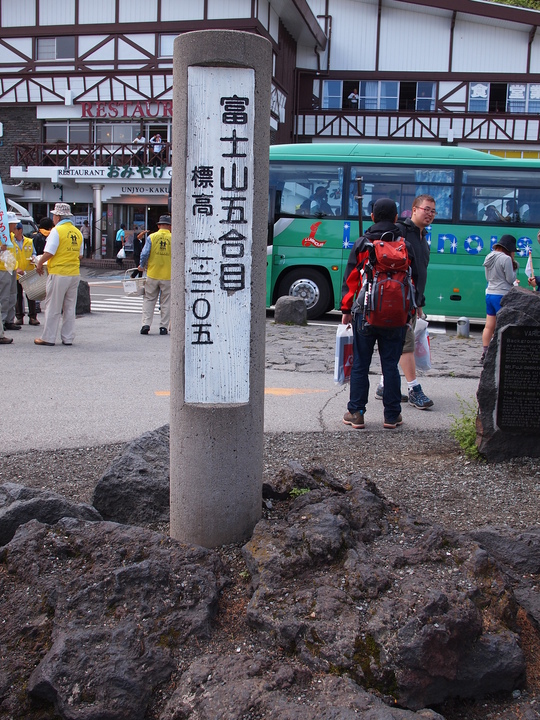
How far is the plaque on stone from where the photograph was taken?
4645 mm

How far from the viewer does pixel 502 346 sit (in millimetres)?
4719

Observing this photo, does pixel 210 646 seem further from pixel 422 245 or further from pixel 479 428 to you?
pixel 422 245

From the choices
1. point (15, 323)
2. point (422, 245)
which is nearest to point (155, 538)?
point (422, 245)

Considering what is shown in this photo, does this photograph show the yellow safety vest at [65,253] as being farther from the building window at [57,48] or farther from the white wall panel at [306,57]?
the white wall panel at [306,57]

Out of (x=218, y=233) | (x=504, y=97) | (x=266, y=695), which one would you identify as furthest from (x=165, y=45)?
(x=266, y=695)

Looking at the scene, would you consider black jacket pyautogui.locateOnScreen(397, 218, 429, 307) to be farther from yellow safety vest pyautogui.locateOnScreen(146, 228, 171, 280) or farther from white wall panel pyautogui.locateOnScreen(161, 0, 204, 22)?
white wall panel pyautogui.locateOnScreen(161, 0, 204, 22)

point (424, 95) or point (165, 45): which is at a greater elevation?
point (165, 45)

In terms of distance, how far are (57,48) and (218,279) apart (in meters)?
32.8

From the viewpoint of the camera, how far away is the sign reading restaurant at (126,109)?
31009 millimetres

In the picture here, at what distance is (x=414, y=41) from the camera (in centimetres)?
3178

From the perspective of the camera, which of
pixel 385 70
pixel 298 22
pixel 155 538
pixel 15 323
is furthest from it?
pixel 385 70

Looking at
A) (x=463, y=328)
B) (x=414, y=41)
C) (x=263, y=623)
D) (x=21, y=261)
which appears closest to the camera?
(x=263, y=623)

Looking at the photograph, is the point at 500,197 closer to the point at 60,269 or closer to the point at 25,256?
the point at 60,269

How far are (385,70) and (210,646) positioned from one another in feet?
109
